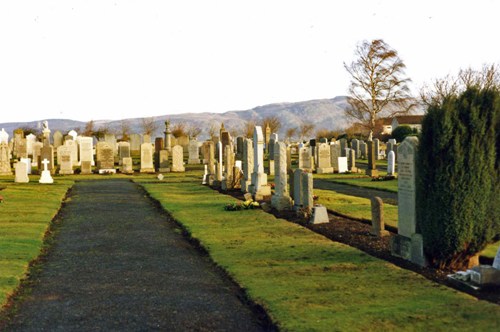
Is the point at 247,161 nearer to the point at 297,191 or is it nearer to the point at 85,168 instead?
the point at 297,191

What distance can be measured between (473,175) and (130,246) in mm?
7100

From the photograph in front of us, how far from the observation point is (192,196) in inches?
969

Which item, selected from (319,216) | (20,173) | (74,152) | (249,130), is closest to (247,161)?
(319,216)

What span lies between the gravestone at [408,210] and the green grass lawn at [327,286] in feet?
2.10

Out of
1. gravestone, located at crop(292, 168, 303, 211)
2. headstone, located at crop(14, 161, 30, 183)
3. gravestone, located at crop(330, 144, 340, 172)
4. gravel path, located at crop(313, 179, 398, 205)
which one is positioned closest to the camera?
gravestone, located at crop(292, 168, 303, 211)

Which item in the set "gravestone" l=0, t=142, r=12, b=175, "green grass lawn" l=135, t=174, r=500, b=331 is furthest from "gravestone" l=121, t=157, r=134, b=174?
"green grass lawn" l=135, t=174, r=500, b=331

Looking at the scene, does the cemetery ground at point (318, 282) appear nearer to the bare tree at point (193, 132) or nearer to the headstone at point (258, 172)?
the headstone at point (258, 172)

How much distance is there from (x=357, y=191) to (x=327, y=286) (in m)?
17.4

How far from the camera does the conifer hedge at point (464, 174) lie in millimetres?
10180

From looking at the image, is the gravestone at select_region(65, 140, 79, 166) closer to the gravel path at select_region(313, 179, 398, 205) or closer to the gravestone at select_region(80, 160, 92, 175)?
Answer: the gravestone at select_region(80, 160, 92, 175)

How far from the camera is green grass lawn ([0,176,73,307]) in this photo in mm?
10742

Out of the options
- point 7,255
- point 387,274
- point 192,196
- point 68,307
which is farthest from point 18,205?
point 387,274

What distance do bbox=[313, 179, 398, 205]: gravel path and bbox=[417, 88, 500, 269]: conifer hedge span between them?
1053 centimetres

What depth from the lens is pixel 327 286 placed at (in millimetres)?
9250
